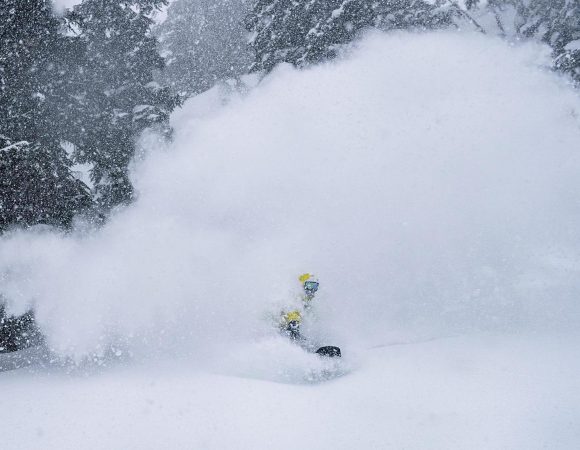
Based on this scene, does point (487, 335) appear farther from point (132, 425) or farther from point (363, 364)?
point (132, 425)

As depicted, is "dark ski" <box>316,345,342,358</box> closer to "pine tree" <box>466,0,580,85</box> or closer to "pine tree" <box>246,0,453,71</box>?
"pine tree" <box>466,0,580,85</box>

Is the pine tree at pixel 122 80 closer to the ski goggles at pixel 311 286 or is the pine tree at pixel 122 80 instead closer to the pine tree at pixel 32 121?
the pine tree at pixel 32 121

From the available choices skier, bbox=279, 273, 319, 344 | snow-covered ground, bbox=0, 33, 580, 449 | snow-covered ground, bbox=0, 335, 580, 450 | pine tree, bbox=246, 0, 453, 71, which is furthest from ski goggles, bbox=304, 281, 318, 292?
pine tree, bbox=246, 0, 453, 71

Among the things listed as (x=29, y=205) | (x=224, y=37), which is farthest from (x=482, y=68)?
(x=224, y=37)

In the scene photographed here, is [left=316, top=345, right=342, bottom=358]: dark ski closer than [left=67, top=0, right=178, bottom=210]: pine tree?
Yes

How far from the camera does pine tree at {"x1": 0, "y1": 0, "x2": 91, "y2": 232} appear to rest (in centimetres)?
791

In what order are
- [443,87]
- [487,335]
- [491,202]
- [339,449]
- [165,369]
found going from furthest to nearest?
[443,87]
[491,202]
[487,335]
[165,369]
[339,449]

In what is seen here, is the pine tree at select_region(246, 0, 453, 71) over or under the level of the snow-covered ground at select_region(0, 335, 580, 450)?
over

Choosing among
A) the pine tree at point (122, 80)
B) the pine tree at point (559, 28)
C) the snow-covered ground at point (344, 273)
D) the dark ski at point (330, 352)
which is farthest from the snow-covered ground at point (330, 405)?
the pine tree at point (559, 28)

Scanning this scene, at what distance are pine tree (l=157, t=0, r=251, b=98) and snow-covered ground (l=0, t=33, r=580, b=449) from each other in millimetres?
23047

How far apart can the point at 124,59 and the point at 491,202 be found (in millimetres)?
11823

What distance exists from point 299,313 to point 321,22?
1032 centimetres

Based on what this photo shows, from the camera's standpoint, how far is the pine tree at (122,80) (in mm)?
13430

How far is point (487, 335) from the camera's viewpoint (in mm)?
7367
